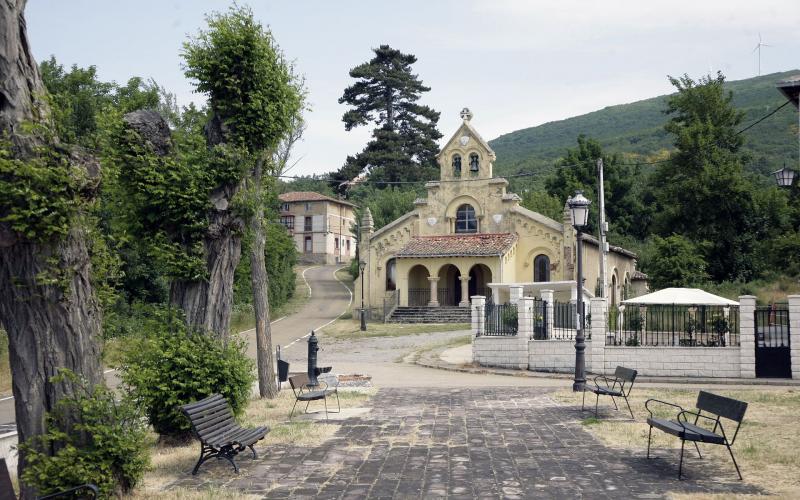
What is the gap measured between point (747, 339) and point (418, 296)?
27.5m

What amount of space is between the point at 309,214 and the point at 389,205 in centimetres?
2427

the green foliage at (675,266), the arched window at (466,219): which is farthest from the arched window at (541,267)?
the green foliage at (675,266)

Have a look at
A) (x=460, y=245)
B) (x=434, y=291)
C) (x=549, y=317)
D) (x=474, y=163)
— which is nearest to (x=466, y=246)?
(x=460, y=245)

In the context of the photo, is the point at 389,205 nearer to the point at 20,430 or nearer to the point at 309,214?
the point at 309,214

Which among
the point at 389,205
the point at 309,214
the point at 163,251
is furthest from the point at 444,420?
the point at 309,214

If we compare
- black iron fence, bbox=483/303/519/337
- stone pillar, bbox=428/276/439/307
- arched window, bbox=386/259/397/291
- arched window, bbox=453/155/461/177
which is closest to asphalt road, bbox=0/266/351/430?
arched window, bbox=386/259/397/291

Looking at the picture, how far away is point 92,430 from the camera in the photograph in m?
7.26

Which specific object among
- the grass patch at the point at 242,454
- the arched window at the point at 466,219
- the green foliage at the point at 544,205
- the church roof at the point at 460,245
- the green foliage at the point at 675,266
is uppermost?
the green foliage at the point at 544,205

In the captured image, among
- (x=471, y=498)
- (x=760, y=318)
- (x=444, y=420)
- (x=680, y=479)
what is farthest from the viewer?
(x=760, y=318)

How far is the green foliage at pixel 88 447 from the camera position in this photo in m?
7.11

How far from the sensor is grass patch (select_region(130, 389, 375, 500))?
8.06 m

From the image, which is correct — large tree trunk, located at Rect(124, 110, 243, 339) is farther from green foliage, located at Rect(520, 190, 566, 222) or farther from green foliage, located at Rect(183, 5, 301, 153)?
green foliage, located at Rect(520, 190, 566, 222)

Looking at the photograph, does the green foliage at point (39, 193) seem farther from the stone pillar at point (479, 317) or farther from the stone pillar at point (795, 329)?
the stone pillar at point (479, 317)

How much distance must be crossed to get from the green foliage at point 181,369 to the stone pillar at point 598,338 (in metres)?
11.4
